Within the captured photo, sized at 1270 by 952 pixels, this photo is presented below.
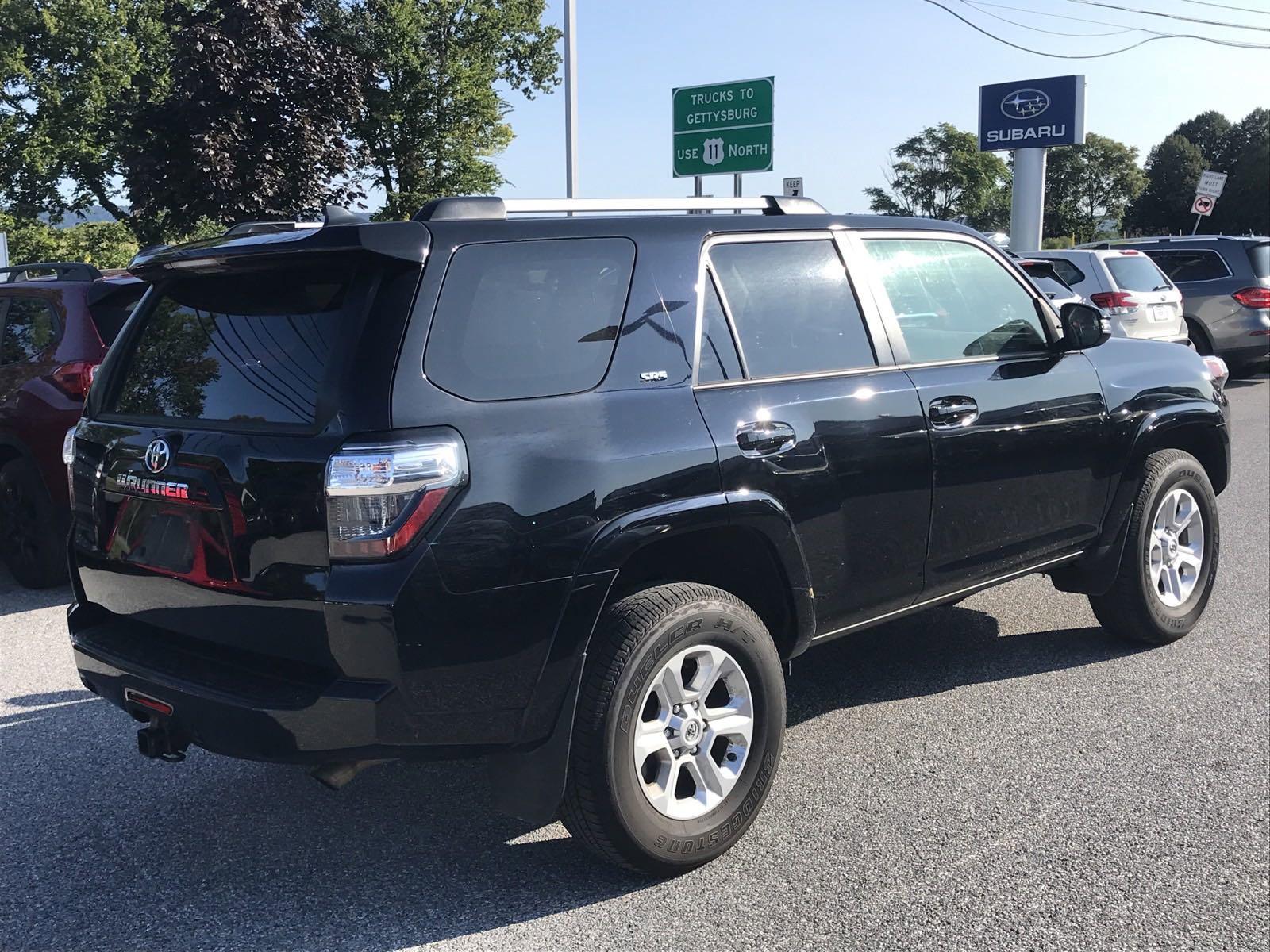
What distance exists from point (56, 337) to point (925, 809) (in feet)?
17.5

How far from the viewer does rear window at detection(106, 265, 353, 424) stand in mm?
2988

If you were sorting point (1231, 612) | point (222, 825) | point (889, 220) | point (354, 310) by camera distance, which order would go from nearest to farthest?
point (354, 310) → point (222, 825) → point (889, 220) → point (1231, 612)

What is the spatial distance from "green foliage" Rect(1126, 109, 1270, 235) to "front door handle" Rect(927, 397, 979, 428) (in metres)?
72.0

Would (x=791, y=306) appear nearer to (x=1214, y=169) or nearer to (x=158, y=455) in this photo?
(x=158, y=455)

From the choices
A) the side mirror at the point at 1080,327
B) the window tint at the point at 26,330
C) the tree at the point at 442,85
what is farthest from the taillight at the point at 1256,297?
the tree at the point at 442,85

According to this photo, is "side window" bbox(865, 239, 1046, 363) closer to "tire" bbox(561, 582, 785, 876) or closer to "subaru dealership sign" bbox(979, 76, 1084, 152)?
"tire" bbox(561, 582, 785, 876)

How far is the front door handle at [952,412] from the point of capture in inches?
162

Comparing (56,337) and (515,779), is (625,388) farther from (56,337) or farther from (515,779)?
(56,337)

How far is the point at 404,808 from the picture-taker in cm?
382

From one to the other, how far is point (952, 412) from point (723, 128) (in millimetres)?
10729

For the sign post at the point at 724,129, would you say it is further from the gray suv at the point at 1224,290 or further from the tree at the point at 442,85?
the tree at the point at 442,85

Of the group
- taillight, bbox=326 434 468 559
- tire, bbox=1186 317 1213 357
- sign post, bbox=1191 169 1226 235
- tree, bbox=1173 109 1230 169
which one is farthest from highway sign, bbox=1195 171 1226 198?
tree, bbox=1173 109 1230 169

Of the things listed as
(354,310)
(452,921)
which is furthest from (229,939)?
(354,310)

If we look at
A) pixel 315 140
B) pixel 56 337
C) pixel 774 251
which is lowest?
pixel 56 337
